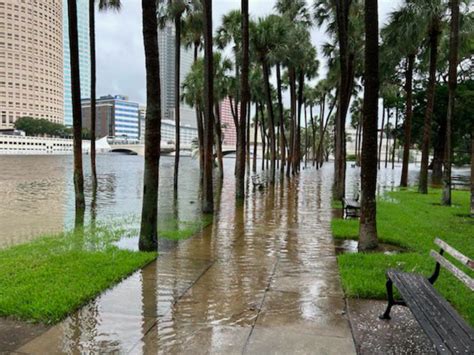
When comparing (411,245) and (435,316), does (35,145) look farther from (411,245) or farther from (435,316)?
(435,316)

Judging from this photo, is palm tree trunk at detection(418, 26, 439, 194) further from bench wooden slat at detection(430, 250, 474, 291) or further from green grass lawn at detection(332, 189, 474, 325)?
bench wooden slat at detection(430, 250, 474, 291)

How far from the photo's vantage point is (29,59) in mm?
136625

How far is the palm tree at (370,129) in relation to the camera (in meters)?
Answer: 7.21

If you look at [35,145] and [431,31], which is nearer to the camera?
[431,31]

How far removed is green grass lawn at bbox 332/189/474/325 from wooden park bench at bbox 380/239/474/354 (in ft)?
2.38

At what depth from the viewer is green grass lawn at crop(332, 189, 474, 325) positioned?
5125mm

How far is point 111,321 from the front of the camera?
4.29 m

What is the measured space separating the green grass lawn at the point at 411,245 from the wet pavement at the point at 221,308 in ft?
1.14

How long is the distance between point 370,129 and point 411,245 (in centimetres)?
231

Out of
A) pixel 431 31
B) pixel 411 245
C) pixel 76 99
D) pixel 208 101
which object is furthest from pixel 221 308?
pixel 431 31

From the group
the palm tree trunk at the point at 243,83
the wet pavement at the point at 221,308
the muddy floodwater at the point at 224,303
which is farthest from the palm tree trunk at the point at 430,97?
the wet pavement at the point at 221,308

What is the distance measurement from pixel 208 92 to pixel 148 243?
6339mm

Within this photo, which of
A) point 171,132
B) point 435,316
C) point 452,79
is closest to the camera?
point 435,316

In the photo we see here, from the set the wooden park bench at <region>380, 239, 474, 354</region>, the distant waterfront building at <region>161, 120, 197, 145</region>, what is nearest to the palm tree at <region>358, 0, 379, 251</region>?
the wooden park bench at <region>380, 239, 474, 354</region>
